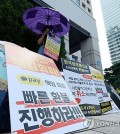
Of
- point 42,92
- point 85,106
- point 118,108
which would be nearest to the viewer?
point 42,92

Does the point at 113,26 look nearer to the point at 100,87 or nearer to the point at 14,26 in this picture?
the point at 14,26

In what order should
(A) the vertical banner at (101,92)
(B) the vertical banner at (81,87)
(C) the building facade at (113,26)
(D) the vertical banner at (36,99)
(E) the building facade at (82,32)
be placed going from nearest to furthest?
(D) the vertical banner at (36,99) → (B) the vertical banner at (81,87) → (A) the vertical banner at (101,92) → (E) the building facade at (82,32) → (C) the building facade at (113,26)

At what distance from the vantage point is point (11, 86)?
A: 1.76 meters

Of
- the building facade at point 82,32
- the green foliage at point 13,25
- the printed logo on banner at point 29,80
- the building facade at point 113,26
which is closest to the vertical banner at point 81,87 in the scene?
the printed logo on banner at point 29,80

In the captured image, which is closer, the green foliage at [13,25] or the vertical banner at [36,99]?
the vertical banner at [36,99]

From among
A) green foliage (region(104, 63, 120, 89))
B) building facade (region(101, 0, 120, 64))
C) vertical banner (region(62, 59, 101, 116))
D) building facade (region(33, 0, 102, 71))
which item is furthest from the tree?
building facade (region(101, 0, 120, 64))

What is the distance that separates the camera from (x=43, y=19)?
4320mm

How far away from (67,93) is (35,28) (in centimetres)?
253

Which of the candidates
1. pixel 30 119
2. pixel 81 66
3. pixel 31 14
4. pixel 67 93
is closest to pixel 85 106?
pixel 81 66

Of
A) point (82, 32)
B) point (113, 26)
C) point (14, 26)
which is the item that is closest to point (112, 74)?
point (82, 32)

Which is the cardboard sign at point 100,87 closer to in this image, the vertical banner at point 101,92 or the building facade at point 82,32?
the vertical banner at point 101,92

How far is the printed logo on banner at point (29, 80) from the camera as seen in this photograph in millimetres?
1938

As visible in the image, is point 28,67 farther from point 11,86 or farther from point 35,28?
point 35,28

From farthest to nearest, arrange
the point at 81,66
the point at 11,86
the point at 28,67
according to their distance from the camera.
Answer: the point at 81,66, the point at 28,67, the point at 11,86
